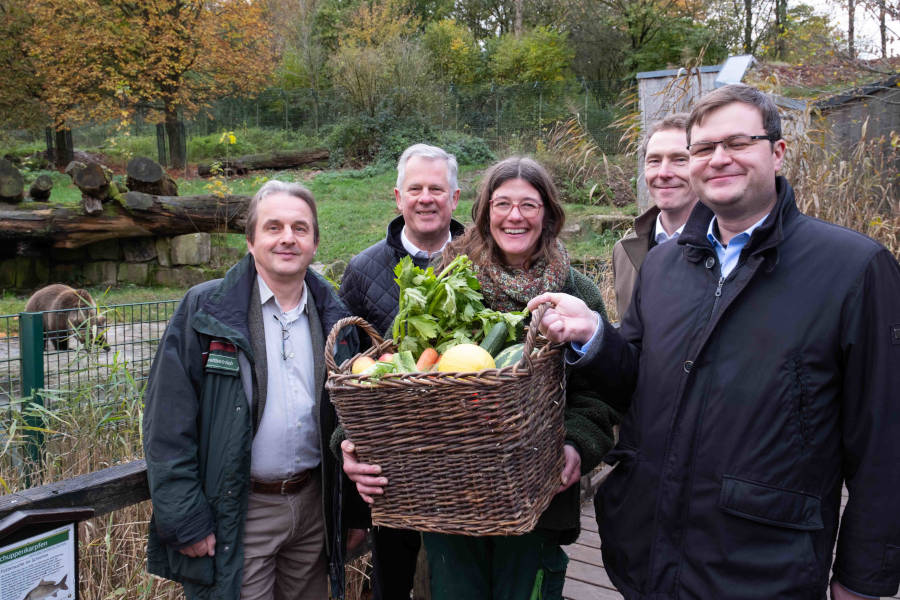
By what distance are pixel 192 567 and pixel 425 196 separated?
1.67m

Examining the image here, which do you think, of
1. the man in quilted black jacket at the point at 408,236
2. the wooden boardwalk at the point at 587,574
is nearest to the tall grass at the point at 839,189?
the wooden boardwalk at the point at 587,574

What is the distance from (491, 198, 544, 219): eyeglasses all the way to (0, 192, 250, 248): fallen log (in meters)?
10.4

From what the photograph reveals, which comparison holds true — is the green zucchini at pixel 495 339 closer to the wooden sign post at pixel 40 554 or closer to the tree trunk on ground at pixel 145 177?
the wooden sign post at pixel 40 554

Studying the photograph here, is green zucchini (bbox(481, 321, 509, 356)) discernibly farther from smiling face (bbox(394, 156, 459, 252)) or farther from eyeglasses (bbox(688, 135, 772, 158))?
smiling face (bbox(394, 156, 459, 252))

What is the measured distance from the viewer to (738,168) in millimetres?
1795

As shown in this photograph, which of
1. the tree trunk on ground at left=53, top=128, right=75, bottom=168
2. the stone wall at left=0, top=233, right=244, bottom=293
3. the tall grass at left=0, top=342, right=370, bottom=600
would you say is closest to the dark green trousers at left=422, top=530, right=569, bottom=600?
the tall grass at left=0, top=342, right=370, bottom=600

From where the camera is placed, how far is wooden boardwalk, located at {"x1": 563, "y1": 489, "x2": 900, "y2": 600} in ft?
10.5

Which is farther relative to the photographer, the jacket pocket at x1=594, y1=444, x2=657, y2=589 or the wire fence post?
the wire fence post

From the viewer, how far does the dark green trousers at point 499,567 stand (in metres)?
2.12

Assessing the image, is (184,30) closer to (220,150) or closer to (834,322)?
(220,150)

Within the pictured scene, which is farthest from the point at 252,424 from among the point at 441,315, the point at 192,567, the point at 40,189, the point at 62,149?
the point at 62,149

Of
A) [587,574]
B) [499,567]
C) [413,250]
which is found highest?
[413,250]

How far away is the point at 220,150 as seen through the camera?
23500 mm

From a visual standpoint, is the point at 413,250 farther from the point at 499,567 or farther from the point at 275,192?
the point at 499,567
